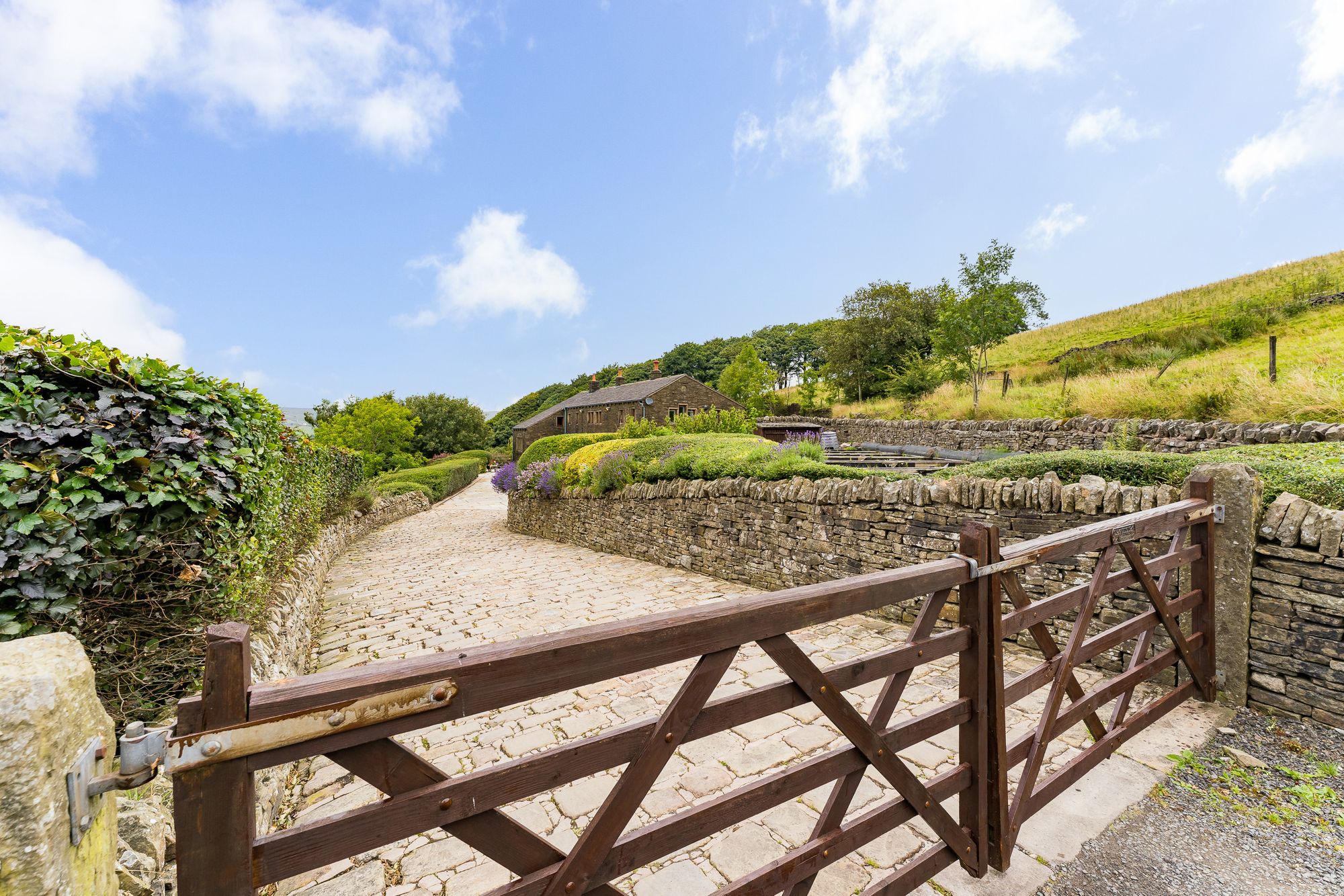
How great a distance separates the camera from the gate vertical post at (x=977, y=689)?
2.17m

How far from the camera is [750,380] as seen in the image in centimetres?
3650

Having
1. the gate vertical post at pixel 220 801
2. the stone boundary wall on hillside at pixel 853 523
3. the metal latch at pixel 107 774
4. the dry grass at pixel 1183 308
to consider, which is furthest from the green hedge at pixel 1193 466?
the dry grass at pixel 1183 308

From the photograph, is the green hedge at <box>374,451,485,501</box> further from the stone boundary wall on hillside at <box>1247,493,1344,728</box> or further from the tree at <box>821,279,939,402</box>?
the tree at <box>821,279,939,402</box>

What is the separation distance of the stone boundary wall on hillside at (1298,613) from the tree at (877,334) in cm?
3238

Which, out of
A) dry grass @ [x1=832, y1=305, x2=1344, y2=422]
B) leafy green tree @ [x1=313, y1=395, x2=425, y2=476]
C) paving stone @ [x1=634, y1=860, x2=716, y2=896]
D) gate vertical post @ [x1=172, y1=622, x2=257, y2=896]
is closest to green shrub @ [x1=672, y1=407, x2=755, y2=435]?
dry grass @ [x1=832, y1=305, x2=1344, y2=422]

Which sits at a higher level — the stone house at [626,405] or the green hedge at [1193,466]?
the stone house at [626,405]

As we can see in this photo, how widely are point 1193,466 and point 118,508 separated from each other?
7.14 m

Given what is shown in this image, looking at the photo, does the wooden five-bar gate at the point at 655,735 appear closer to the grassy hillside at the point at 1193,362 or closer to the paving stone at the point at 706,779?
the paving stone at the point at 706,779

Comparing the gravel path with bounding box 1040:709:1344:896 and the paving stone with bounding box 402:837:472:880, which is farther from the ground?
the gravel path with bounding box 1040:709:1344:896

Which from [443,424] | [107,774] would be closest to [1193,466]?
[107,774]

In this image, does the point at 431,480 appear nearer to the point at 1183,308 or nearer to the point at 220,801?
the point at 220,801

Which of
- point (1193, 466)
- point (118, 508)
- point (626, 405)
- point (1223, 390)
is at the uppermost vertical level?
point (626, 405)

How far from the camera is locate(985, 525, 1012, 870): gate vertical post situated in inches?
86.4

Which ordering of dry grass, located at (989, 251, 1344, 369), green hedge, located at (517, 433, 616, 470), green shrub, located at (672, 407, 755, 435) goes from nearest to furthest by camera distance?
green hedge, located at (517, 433, 616, 470) → green shrub, located at (672, 407, 755, 435) → dry grass, located at (989, 251, 1344, 369)
